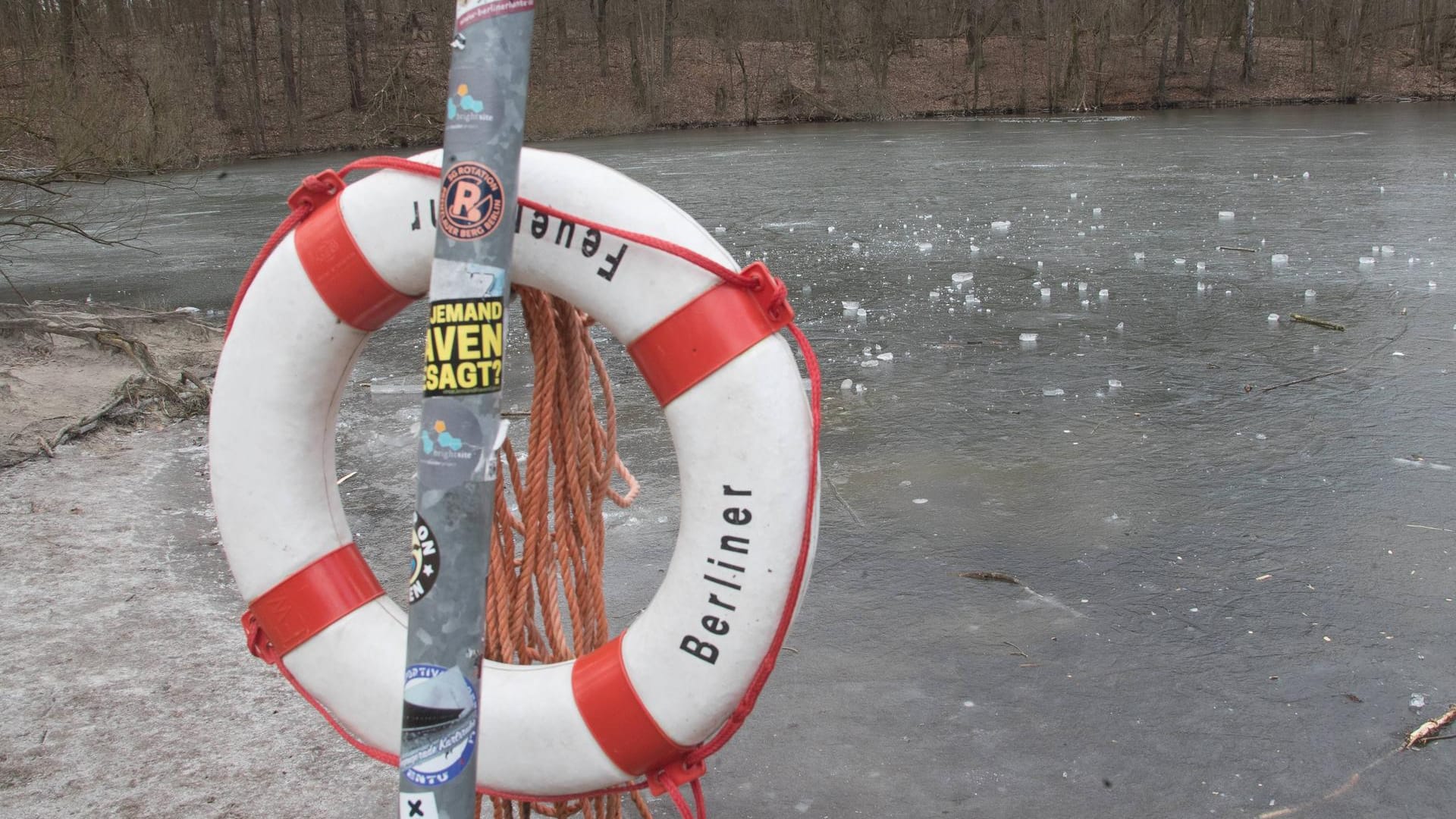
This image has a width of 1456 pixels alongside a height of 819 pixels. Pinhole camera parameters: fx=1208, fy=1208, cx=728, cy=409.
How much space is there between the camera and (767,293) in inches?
79.4

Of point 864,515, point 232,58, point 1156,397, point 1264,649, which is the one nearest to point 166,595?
point 864,515

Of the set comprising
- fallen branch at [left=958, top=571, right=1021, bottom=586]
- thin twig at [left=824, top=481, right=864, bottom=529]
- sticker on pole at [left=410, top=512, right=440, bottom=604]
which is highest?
sticker on pole at [left=410, top=512, right=440, bottom=604]

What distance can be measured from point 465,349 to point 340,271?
2.70 ft

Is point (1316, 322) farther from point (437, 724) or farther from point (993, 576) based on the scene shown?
point (437, 724)

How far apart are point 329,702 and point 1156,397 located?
3.93 meters

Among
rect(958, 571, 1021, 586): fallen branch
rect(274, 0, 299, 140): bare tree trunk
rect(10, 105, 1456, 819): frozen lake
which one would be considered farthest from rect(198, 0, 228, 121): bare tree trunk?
rect(958, 571, 1021, 586): fallen branch

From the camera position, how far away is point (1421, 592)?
3289 mm

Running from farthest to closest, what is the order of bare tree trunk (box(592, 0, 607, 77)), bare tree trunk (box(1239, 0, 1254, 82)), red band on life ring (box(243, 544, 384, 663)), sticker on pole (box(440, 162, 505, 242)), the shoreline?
bare tree trunk (box(592, 0, 607, 77)) < bare tree trunk (box(1239, 0, 1254, 82)) < the shoreline < red band on life ring (box(243, 544, 384, 663)) < sticker on pole (box(440, 162, 505, 242))

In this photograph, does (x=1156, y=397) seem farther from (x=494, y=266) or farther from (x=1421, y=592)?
(x=494, y=266)

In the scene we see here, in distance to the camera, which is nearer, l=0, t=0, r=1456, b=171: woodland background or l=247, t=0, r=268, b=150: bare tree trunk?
l=247, t=0, r=268, b=150: bare tree trunk

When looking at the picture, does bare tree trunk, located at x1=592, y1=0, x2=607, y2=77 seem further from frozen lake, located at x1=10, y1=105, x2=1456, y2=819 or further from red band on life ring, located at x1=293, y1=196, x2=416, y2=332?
red band on life ring, located at x1=293, y1=196, x2=416, y2=332

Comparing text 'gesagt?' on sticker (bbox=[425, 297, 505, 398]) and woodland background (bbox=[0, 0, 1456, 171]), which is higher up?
woodland background (bbox=[0, 0, 1456, 171])

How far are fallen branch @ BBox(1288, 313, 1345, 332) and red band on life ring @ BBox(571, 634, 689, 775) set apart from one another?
5.19 m

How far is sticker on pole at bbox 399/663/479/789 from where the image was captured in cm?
146
